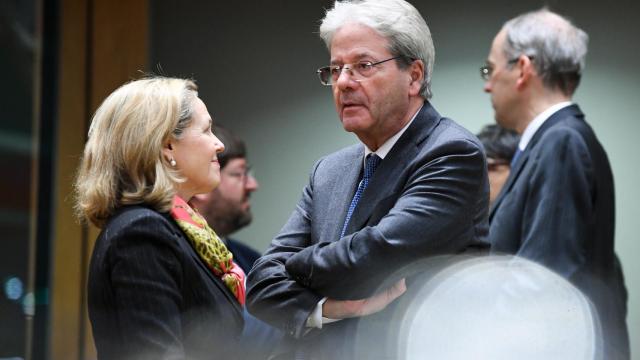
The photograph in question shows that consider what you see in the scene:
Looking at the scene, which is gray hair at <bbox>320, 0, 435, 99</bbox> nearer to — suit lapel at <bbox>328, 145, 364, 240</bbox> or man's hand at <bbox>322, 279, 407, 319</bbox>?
suit lapel at <bbox>328, 145, 364, 240</bbox>

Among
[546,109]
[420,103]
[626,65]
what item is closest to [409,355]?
[420,103]

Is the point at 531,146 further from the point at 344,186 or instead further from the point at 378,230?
the point at 378,230

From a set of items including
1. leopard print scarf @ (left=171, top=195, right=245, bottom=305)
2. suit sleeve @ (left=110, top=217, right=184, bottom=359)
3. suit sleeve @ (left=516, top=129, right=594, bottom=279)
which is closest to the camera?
suit sleeve @ (left=110, top=217, right=184, bottom=359)

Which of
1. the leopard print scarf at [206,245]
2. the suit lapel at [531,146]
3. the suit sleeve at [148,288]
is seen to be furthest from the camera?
the suit lapel at [531,146]

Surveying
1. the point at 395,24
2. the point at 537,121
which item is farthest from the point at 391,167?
the point at 537,121

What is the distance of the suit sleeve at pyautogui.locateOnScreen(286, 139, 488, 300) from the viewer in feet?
4.55

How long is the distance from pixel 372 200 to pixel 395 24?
0.82 ft

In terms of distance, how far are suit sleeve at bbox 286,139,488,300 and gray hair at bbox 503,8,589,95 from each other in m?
0.66

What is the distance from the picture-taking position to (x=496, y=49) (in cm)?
210

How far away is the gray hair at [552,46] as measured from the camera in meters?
2.05

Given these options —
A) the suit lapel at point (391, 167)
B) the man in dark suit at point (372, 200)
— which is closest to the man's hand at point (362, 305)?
the man in dark suit at point (372, 200)

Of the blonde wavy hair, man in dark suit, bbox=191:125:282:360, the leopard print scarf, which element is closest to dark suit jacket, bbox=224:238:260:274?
man in dark suit, bbox=191:125:282:360

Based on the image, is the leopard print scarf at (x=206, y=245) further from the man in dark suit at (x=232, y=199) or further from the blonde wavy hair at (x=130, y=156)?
the man in dark suit at (x=232, y=199)

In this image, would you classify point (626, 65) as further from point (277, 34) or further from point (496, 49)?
point (277, 34)
